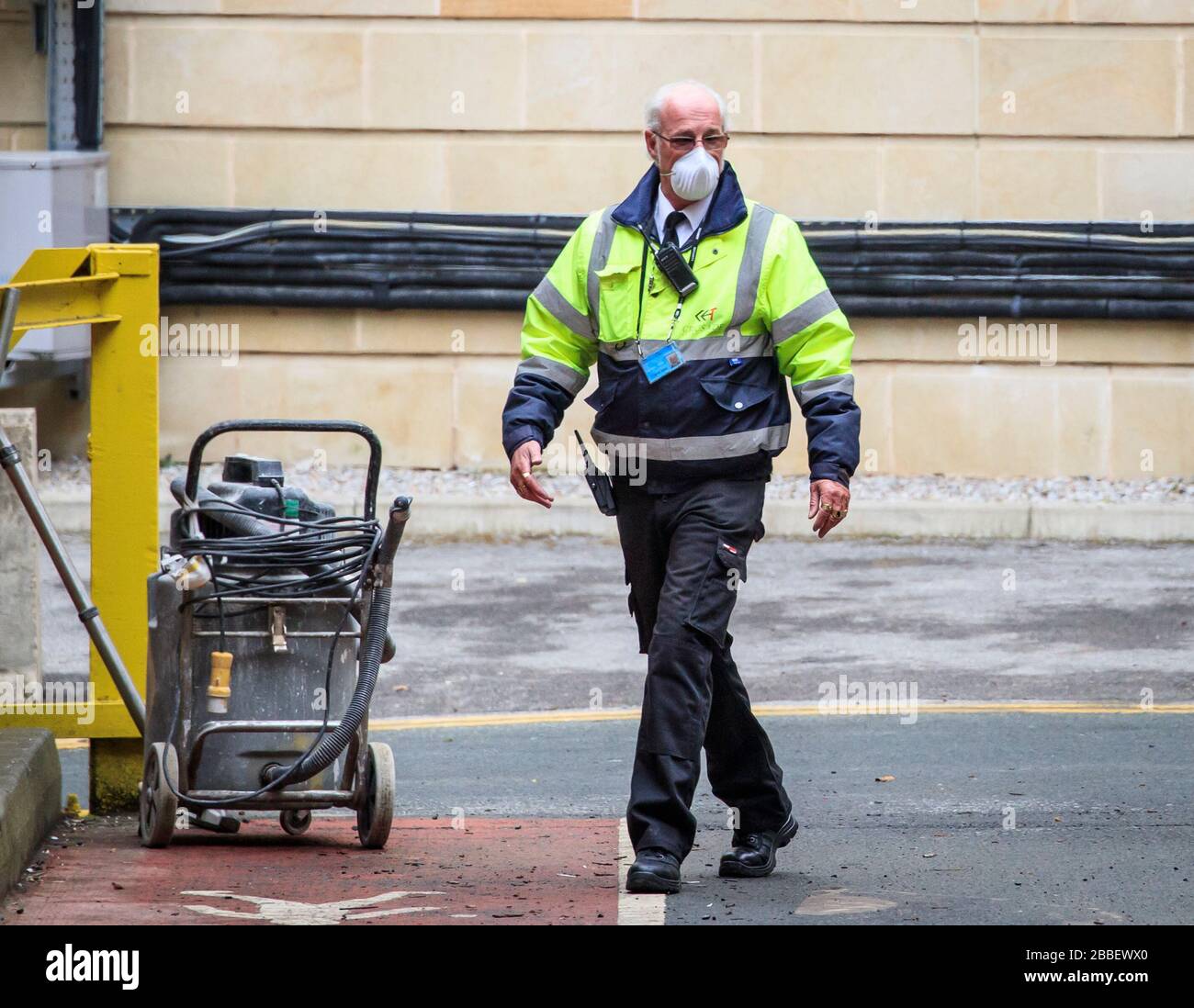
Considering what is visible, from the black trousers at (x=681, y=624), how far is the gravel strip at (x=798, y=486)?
23.3 ft

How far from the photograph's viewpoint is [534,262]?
13.0 meters

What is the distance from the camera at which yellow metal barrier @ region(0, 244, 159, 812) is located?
231 inches

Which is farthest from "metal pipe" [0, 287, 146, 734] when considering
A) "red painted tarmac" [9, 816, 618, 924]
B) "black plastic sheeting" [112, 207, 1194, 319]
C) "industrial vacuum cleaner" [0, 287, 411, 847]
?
"black plastic sheeting" [112, 207, 1194, 319]

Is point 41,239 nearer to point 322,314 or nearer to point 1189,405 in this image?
point 322,314

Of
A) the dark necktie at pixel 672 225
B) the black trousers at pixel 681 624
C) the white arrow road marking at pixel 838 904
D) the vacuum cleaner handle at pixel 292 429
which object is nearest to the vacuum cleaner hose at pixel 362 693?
the vacuum cleaner handle at pixel 292 429

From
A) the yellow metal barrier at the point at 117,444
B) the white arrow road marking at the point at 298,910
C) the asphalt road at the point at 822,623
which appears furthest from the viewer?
the asphalt road at the point at 822,623

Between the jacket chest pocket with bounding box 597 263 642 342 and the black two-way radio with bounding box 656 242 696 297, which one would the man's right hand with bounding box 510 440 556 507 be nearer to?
the jacket chest pocket with bounding box 597 263 642 342

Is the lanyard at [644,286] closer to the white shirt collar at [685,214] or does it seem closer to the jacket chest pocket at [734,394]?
the white shirt collar at [685,214]

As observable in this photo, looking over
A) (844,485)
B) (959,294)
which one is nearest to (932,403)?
(959,294)

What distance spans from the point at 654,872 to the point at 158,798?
4.65 ft

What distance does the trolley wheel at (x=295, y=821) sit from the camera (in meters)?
5.88

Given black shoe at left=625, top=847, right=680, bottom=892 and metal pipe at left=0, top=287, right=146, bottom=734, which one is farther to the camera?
metal pipe at left=0, top=287, right=146, bottom=734

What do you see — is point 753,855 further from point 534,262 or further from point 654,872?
point 534,262

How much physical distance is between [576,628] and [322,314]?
4.33 m
